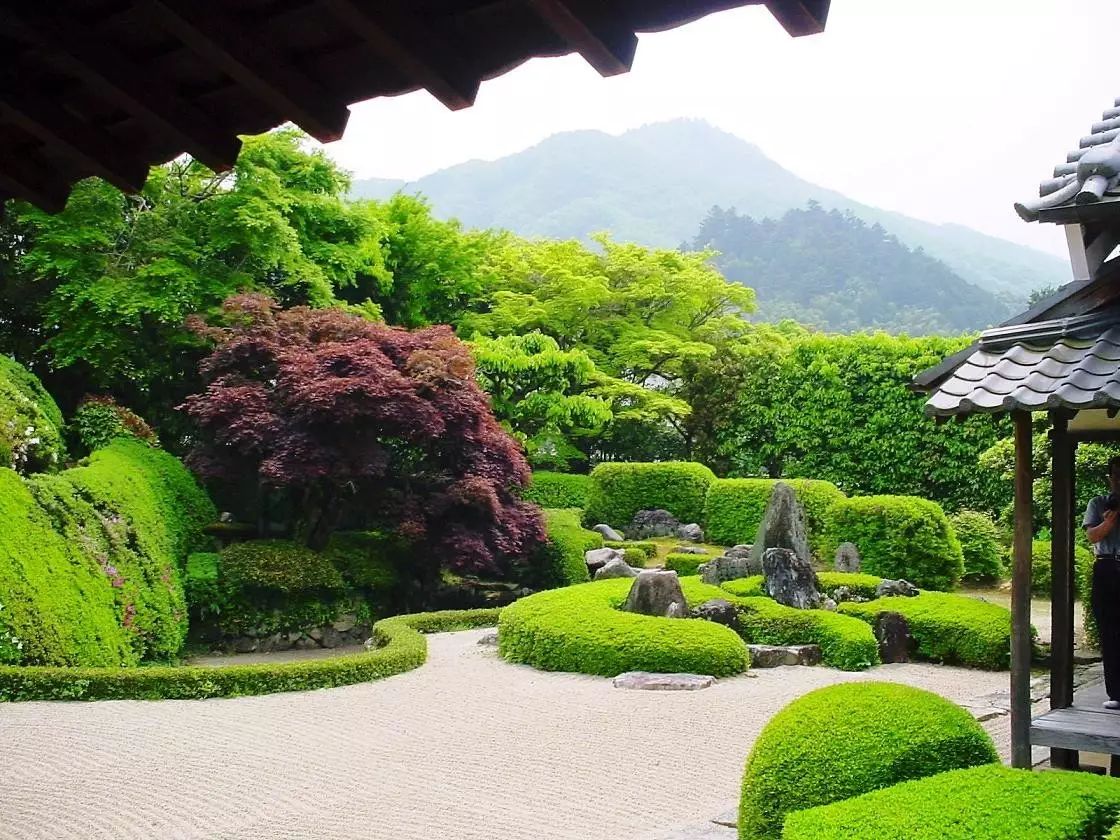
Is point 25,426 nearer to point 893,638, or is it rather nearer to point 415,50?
point 893,638

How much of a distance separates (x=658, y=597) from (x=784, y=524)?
3161 millimetres

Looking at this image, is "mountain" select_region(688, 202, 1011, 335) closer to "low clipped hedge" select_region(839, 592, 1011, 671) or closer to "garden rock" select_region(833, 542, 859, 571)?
"garden rock" select_region(833, 542, 859, 571)

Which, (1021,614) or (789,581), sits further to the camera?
(789,581)

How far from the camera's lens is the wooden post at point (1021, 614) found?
571 centimetres

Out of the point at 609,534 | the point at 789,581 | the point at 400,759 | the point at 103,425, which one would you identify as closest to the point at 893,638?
the point at 789,581

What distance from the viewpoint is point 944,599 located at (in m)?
14.1

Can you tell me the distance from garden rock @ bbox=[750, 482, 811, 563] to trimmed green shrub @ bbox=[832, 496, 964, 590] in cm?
368

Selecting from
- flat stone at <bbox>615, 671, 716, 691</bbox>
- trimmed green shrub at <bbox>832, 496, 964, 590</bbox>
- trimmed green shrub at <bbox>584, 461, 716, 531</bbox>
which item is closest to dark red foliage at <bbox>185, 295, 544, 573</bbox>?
flat stone at <bbox>615, 671, 716, 691</bbox>

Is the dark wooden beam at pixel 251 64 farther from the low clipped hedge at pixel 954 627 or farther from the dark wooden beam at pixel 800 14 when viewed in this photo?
the low clipped hedge at pixel 954 627

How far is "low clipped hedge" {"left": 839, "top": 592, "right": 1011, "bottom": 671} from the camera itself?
41.0 feet

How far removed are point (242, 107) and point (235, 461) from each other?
13.5 metres

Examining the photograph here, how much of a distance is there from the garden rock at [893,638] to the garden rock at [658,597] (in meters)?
2.48

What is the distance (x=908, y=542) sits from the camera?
18078 millimetres

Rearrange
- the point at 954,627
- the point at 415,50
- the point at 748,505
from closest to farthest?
1. the point at 415,50
2. the point at 954,627
3. the point at 748,505
